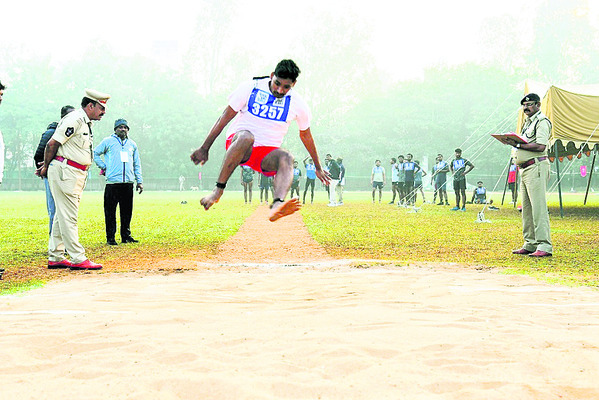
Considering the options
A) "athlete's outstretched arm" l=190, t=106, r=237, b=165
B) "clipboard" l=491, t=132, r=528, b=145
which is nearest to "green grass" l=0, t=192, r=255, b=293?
"athlete's outstretched arm" l=190, t=106, r=237, b=165

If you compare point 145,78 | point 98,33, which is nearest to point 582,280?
point 145,78

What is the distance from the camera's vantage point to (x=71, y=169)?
25.2 ft

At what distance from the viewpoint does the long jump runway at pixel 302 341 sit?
331 cm

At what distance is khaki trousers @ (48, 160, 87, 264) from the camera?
25.0 ft

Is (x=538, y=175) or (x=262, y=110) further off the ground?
(x=262, y=110)

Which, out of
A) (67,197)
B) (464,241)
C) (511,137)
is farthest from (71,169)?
(464,241)

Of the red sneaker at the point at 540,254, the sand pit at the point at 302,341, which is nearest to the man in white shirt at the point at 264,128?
the sand pit at the point at 302,341

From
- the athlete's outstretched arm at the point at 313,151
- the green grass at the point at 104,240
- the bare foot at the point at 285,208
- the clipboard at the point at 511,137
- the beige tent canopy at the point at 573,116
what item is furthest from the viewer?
the beige tent canopy at the point at 573,116

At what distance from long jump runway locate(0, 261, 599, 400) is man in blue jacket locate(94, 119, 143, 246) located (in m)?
4.36

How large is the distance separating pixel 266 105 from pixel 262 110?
0.06m

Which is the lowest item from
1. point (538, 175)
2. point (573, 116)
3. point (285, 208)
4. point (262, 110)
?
point (285, 208)

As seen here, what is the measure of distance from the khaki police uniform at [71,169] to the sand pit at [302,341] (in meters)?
1.31

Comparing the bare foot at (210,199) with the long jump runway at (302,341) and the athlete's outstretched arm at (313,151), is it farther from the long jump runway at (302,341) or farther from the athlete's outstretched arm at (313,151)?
the athlete's outstretched arm at (313,151)

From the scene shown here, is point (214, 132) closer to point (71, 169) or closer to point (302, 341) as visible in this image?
point (302, 341)
